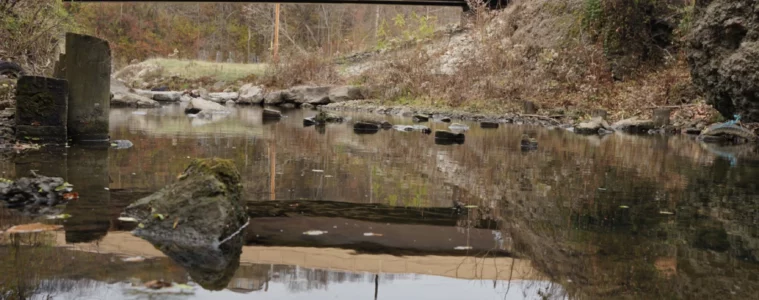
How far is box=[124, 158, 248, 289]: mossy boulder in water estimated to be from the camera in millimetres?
3939

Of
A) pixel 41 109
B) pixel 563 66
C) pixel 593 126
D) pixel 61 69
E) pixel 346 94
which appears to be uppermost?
pixel 563 66

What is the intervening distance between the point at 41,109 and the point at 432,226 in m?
6.16

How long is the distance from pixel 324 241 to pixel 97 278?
1.44 m

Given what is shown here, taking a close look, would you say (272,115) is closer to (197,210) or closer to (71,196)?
(71,196)

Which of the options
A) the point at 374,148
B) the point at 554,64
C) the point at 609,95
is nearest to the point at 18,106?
the point at 374,148

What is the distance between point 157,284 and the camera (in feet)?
10.8

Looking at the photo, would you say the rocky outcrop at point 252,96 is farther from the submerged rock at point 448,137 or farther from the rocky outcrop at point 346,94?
the submerged rock at point 448,137

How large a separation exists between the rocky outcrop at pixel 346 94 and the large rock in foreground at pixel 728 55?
48.4 ft

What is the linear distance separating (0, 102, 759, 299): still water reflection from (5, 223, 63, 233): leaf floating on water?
0.28ft

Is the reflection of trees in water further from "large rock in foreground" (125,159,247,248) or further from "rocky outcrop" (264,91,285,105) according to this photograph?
"rocky outcrop" (264,91,285,105)

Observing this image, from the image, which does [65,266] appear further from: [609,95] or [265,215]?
[609,95]

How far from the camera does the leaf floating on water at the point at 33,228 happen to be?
4.18 m

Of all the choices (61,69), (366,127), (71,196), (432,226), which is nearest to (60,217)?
(71,196)

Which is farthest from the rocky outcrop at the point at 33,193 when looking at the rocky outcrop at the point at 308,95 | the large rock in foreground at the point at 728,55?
the rocky outcrop at the point at 308,95
